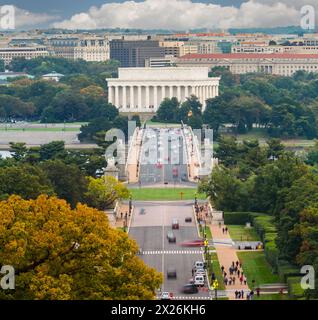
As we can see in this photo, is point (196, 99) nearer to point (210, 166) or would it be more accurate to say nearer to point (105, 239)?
point (210, 166)

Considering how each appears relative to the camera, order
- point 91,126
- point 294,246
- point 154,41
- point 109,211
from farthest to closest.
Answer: point 154,41
point 91,126
point 109,211
point 294,246

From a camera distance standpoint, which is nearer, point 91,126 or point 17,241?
point 17,241

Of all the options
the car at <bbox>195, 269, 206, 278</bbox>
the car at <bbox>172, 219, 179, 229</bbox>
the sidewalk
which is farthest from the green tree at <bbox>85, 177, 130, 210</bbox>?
the car at <bbox>195, 269, 206, 278</bbox>

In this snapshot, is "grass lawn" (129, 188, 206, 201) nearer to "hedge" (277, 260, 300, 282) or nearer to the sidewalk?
the sidewalk

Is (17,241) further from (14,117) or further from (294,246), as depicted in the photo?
(14,117)

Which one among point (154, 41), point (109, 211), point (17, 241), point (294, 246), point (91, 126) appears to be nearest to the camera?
point (17, 241)

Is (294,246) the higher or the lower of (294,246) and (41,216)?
the lower

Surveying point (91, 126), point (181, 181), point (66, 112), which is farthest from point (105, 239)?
point (66, 112)
